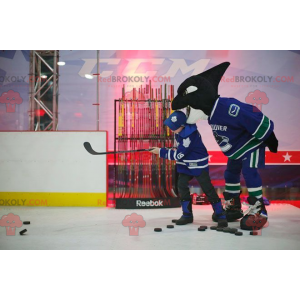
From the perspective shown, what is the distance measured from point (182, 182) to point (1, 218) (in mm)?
1559

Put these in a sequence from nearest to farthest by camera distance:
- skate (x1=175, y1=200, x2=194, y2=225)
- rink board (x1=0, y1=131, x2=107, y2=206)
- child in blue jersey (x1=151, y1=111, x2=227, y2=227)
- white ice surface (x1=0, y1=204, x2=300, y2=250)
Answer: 1. white ice surface (x1=0, y1=204, x2=300, y2=250)
2. child in blue jersey (x1=151, y1=111, x2=227, y2=227)
3. skate (x1=175, y1=200, x2=194, y2=225)
4. rink board (x1=0, y1=131, x2=107, y2=206)

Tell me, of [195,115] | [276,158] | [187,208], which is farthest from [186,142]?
[276,158]

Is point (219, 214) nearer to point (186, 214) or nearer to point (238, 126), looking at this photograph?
point (186, 214)

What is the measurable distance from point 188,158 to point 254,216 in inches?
29.1

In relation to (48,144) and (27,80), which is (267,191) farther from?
(27,80)

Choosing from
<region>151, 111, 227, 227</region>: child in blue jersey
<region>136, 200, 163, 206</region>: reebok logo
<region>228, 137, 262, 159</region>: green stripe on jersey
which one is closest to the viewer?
<region>228, 137, 262, 159</region>: green stripe on jersey

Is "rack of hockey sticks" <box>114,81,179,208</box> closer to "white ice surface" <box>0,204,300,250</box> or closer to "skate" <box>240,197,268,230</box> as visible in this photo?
"white ice surface" <box>0,204,300,250</box>

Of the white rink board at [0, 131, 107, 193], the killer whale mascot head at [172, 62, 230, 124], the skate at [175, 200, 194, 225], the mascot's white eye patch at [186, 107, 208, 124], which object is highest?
the killer whale mascot head at [172, 62, 230, 124]

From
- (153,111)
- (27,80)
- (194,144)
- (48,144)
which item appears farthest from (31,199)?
(194,144)

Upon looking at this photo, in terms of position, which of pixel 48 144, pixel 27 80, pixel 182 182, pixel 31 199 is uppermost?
pixel 27 80

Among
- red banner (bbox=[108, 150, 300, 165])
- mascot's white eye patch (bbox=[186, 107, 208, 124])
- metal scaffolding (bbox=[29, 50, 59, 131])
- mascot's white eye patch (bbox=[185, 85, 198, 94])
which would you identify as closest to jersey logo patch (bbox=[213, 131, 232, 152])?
mascot's white eye patch (bbox=[186, 107, 208, 124])

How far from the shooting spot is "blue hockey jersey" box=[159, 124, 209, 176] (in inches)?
122

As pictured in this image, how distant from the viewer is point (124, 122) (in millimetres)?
4328

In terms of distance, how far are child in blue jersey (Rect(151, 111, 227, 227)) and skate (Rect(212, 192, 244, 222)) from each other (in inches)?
4.2
